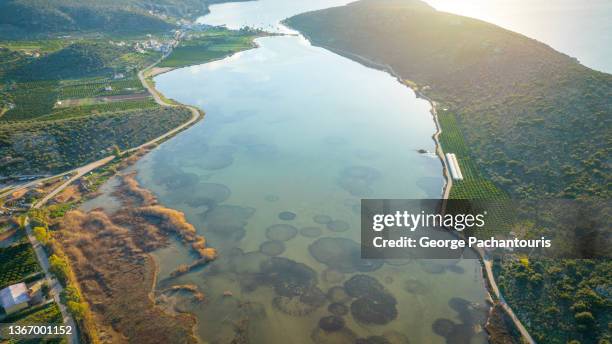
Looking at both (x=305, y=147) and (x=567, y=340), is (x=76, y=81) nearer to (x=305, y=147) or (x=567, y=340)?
(x=305, y=147)

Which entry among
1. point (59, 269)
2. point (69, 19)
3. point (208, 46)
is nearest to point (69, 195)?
point (59, 269)

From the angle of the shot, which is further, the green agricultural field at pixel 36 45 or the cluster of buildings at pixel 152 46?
the cluster of buildings at pixel 152 46

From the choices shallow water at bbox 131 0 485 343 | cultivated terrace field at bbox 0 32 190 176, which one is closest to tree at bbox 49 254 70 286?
shallow water at bbox 131 0 485 343

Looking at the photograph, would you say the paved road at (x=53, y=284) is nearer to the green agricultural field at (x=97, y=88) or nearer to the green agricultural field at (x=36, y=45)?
the green agricultural field at (x=97, y=88)

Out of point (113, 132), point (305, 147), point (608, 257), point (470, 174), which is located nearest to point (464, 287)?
point (608, 257)

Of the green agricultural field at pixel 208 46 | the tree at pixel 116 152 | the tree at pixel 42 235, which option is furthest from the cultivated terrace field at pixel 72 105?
the tree at pixel 42 235

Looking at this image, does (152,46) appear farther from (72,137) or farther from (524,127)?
(524,127)

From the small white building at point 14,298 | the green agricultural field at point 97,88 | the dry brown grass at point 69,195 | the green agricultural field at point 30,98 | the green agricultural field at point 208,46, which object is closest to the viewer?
the small white building at point 14,298

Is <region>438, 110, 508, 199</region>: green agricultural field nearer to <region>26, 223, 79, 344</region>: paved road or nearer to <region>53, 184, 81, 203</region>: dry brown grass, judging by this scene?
<region>26, 223, 79, 344</region>: paved road
